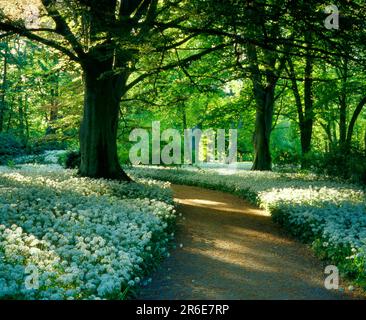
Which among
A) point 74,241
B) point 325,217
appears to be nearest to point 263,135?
point 325,217

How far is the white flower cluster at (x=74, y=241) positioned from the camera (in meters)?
5.51

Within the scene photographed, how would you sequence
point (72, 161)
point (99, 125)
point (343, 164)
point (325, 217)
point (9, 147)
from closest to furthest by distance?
point (325, 217)
point (99, 125)
point (343, 164)
point (72, 161)
point (9, 147)

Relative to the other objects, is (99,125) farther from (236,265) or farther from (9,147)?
(9,147)

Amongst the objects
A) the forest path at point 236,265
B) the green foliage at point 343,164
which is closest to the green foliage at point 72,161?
the green foliage at point 343,164

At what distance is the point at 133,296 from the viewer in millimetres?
6121

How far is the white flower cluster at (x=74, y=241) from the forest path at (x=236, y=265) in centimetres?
51

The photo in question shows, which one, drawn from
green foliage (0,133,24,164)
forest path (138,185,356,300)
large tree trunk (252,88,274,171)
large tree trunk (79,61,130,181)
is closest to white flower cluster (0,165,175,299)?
forest path (138,185,356,300)

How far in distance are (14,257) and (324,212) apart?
745cm

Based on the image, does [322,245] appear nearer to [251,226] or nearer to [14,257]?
[251,226]

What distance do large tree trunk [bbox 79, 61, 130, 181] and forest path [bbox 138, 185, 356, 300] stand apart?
15.8ft

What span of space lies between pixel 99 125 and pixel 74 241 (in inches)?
363

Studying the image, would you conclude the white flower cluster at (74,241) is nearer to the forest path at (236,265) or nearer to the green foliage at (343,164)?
the forest path at (236,265)

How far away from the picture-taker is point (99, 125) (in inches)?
645

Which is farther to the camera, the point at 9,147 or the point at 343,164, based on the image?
the point at 9,147
